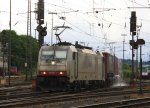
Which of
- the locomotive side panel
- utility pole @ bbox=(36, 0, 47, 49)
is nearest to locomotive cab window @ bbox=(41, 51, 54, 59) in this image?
the locomotive side panel

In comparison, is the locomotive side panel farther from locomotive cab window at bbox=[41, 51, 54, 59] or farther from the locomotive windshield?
locomotive cab window at bbox=[41, 51, 54, 59]

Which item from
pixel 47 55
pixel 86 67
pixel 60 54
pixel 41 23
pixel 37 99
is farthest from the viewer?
pixel 41 23

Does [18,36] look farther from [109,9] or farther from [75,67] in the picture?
[75,67]

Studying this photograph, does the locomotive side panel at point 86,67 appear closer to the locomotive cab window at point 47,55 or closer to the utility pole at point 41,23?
the locomotive cab window at point 47,55

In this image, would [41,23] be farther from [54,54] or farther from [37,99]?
[37,99]

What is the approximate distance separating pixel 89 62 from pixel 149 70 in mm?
49596

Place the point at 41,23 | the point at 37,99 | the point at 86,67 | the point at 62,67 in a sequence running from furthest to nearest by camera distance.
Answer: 1. the point at 41,23
2. the point at 86,67
3. the point at 62,67
4. the point at 37,99

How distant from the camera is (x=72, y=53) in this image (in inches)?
1254

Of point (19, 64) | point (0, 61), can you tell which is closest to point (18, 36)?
point (19, 64)

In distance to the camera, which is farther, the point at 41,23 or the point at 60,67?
the point at 41,23

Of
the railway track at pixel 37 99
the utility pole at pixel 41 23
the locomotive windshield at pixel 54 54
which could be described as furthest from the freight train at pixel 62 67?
the utility pole at pixel 41 23

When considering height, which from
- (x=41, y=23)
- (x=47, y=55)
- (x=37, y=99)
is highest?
(x=41, y=23)

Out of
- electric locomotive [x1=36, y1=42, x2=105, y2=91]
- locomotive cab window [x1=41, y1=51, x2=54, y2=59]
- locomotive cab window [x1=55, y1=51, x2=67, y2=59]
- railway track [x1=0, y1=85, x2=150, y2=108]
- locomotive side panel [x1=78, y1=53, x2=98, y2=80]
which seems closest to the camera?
railway track [x1=0, y1=85, x2=150, y2=108]

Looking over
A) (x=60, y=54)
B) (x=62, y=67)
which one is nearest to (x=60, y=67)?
(x=62, y=67)
